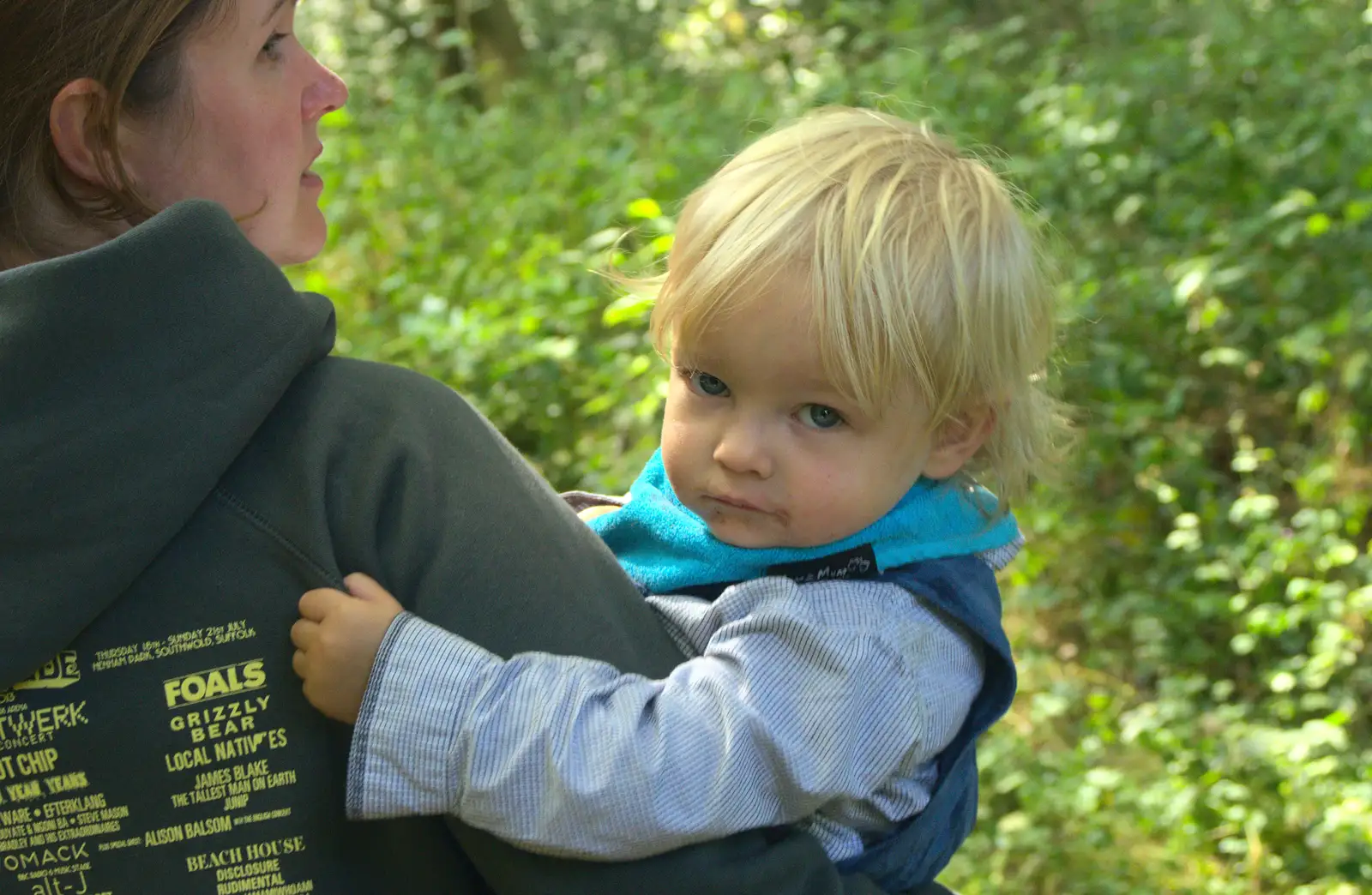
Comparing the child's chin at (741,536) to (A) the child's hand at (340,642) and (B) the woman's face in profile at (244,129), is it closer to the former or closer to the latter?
(A) the child's hand at (340,642)

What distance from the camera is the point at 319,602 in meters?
1.50

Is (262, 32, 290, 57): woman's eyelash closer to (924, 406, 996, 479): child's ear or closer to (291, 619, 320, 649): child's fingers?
(291, 619, 320, 649): child's fingers

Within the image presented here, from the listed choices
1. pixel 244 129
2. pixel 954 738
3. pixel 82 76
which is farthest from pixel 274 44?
pixel 954 738

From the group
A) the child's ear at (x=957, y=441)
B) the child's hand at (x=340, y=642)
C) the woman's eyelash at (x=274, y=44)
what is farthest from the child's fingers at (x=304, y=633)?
the child's ear at (x=957, y=441)

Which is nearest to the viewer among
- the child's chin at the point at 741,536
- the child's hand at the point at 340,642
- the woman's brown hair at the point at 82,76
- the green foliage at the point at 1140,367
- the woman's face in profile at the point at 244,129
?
the child's hand at the point at 340,642

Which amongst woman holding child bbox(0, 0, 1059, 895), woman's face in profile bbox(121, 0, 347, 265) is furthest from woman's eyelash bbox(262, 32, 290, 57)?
woman holding child bbox(0, 0, 1059, 895)

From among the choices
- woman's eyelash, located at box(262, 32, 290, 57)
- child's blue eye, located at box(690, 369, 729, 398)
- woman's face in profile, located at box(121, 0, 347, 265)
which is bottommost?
child's blue eye, located at box(690, 369, 729, 398)

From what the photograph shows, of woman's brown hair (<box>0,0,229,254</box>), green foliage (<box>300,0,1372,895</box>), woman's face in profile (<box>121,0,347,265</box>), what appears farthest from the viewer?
green foliage (<box>300,0,1372,895</box>)

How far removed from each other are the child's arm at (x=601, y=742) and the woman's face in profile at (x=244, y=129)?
0.61 m

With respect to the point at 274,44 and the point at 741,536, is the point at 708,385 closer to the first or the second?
the point at 741,536

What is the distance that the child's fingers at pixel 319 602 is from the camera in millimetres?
1496

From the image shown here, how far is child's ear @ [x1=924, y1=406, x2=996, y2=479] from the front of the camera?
1.94 m

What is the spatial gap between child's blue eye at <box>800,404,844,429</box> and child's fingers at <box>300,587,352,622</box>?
61cm

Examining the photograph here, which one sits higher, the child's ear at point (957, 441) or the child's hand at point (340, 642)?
the child's hand at point (340, 642)
